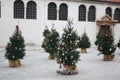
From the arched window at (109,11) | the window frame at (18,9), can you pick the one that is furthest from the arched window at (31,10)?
the arched window at (109,11)

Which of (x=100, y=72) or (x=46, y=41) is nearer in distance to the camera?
(x=100, y=72)

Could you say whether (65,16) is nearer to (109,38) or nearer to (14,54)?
(109,38)

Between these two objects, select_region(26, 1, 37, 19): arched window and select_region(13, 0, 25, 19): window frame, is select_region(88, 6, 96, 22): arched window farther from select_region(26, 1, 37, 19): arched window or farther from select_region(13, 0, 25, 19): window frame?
select_region(13, 0, 25, 19): window frame

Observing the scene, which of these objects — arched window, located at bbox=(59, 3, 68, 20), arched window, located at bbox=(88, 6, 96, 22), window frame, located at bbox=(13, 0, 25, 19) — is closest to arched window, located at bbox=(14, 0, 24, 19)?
window frame, located at bbox=(13, 0, 25, 19)

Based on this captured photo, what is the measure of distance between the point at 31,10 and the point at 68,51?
19.5 meters

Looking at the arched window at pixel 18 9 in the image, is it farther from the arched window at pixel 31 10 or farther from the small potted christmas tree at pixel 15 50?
the small potted christmas tree at pixel 15 50

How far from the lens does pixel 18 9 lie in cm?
3266

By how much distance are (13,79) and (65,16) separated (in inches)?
897

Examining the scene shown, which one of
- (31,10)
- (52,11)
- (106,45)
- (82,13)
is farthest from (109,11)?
(106,45)

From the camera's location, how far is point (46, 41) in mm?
21047

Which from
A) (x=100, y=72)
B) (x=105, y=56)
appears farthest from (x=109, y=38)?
(x=100, y=72)

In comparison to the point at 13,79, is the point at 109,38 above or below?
above

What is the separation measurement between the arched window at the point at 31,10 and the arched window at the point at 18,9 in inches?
26.7

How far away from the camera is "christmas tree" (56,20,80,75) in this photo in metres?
14.3
